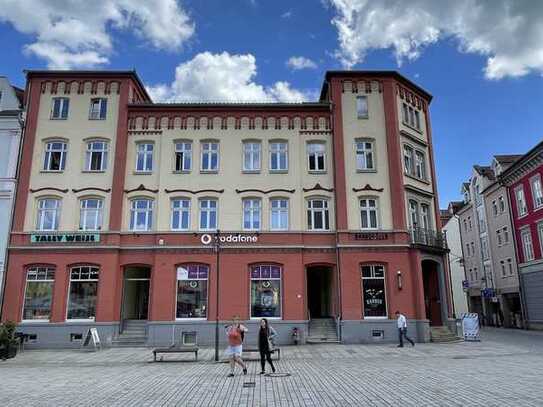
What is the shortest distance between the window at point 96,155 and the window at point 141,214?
9.30 feet

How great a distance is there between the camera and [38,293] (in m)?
23.5

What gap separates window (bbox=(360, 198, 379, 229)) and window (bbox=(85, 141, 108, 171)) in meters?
14.7

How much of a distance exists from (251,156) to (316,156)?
376 cm

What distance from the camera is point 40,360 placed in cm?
1891

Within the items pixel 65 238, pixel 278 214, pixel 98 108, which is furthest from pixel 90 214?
pixel 278 214

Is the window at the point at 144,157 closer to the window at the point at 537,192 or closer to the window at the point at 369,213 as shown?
the window at the point at 369,213

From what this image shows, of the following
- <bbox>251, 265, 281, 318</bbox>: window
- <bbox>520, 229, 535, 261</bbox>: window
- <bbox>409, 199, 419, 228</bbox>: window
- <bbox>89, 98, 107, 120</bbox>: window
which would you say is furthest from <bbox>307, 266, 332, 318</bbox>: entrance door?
<bbox>520, 229, 535, 261</bbox>: window

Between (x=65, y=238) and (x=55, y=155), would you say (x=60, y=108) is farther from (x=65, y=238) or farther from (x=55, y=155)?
(x=65, y=238)

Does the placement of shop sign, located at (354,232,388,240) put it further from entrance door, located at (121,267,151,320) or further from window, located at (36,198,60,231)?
window, located at (36,198,60,231)

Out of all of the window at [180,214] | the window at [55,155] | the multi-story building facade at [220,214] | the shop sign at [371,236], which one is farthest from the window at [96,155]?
the shop sign at [371,236]

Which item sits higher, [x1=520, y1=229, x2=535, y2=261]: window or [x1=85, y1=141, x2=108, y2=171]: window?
[x1=85, y1=141, x2=108, y2=171]: window

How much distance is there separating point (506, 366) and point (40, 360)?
18107mm

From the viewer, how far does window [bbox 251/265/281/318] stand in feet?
77.9

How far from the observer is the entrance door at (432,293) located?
2589 cm
